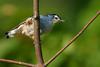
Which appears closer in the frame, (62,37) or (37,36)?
(37,36)

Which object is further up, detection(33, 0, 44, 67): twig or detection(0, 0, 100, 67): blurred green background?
detection(33, 0, 44, 67): twig

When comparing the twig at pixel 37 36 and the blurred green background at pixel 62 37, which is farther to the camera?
the blurred green background at pixel 62 37

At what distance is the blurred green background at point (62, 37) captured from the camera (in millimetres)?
1839

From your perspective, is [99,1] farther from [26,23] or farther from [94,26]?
[26,23]

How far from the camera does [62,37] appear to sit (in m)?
1.90

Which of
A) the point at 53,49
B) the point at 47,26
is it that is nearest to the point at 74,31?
the point at 53,49

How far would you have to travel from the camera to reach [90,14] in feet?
6.31

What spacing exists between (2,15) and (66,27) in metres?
0.42

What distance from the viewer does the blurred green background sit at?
184 centimetres

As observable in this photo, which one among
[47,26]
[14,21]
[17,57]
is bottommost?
[17,57]

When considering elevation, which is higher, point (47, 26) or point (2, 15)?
point (47, 26)

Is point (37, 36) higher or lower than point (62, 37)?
higher

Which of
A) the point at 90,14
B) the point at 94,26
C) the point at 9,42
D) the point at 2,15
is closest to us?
the point at 94,26

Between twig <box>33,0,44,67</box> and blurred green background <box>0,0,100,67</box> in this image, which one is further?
blurred green background <box>0,0,100,67</box>
